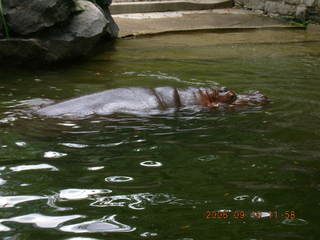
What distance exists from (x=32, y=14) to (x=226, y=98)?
3.16 meters

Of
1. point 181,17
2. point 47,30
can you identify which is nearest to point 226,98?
point 47,30

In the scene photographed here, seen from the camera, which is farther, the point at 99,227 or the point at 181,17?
the point at 181,17

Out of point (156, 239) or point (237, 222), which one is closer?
point (156, 239)

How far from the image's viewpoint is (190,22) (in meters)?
11.4

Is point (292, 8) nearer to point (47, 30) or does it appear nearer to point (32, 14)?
point (47, 30)

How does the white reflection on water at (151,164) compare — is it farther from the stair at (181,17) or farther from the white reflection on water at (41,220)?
the stair at (181,17)

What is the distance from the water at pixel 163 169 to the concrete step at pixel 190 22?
12.2ft

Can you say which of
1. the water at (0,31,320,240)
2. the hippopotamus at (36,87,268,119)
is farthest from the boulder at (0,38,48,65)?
the hippopotamus at (36,87,268,119)

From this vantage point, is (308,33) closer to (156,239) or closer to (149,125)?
(149,125)

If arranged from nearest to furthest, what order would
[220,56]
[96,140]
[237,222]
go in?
[237,222] → [96,140] → [220,56]

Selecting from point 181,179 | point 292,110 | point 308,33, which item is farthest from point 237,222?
point 308,33

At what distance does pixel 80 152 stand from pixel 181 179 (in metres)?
0.97

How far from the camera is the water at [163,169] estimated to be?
108 inches

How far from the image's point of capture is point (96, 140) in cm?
445
